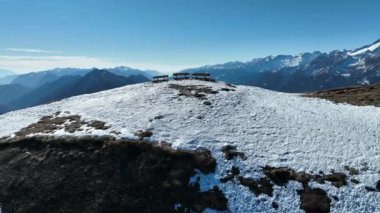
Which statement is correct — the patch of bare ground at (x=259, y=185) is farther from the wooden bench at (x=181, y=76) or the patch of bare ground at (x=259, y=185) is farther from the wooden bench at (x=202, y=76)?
the wooden bench at (x=181, y=76)

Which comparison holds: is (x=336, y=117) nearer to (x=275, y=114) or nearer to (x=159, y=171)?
(x=275, y=114)

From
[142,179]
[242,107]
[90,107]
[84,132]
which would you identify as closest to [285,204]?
[142,179]

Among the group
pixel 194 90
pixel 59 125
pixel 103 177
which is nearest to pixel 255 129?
pixel 194 90

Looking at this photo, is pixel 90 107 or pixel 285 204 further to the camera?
pixel 90 107

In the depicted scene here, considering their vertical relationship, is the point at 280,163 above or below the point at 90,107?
below

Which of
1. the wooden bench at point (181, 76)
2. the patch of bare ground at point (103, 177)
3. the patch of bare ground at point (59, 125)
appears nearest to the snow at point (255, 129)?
the patch of bare ground at point (59, 125)

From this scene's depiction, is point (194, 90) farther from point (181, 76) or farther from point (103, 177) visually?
point (103, 177)

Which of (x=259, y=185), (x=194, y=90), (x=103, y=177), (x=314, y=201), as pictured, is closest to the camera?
(x=314, y=201)
